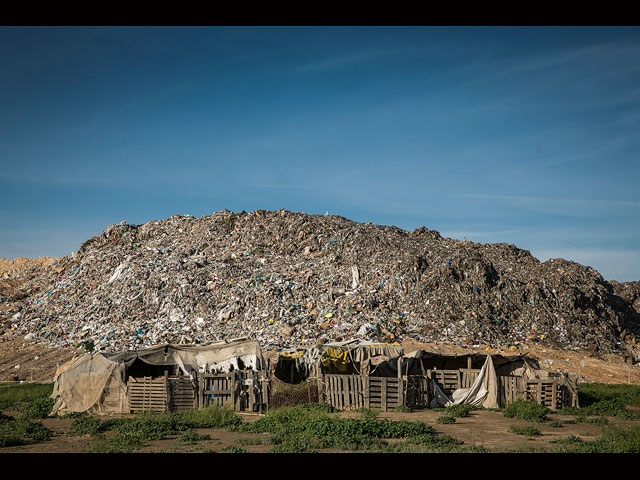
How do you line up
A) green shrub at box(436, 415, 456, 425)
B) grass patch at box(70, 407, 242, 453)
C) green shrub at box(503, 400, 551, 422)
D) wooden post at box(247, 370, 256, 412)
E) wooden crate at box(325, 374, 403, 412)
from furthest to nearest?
wooden crate at box(325, 374, 403, 412) → wooden post at box(247, 370, 256, 412) → green shrub at box(503, 400, 551, 422) → green shrub at box(436, 415, 456, 425) → grass patch at box(70, 407, 242, 453)

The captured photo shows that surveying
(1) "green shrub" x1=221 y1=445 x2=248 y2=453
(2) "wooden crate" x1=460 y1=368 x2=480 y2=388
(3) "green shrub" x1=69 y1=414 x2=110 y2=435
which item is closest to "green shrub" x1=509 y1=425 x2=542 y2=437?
(2) "wooden crate" x1=460 y1=368 x2=480 y2=388

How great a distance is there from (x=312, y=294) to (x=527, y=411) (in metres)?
A: 15.7

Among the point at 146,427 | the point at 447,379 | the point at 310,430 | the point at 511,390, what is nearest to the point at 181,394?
the point at 146,427

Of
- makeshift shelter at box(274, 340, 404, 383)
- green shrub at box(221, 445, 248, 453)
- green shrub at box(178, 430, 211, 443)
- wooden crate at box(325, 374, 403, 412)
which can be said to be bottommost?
green shrub at box(178, 430, 211, 443)

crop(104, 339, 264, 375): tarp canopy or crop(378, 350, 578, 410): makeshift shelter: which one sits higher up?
crop(104, 339, 264, 375): tarp canopy

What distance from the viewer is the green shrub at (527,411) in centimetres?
1364

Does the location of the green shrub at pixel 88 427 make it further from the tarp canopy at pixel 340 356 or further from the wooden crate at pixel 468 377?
the wooden crate at pixel 468 377

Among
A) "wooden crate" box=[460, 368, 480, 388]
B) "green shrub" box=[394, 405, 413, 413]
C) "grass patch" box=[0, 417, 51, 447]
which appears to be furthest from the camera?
"wooden crate" box=[460, 368, 480, 388]

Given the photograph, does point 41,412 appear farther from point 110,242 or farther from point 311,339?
point 110,242

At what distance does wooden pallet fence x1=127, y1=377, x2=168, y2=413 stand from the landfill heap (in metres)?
10.3

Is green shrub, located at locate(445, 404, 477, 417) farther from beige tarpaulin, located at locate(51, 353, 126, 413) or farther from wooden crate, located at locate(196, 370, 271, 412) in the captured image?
beige tarpaulin, located at locate(51, 353, 126, 413)

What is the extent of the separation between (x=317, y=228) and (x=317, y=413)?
22.9 m

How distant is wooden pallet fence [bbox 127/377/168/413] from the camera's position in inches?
569
